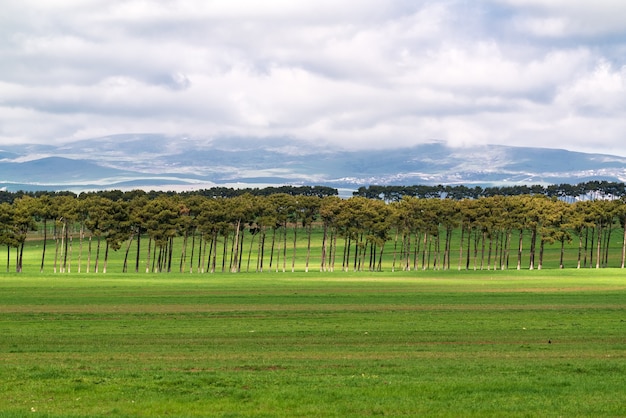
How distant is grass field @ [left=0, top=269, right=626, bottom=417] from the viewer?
2319 centimetres

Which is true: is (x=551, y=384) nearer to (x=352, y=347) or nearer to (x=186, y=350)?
(x=352, y=347)

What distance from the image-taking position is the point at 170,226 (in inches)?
5546

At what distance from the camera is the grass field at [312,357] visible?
2319cm

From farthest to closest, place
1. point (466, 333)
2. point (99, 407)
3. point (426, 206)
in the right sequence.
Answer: point (426, 206) → point (466, 333) → point (99, 407)

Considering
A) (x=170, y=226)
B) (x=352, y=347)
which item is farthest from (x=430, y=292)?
(x=170, y=226)

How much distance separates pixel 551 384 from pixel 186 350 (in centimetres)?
1660

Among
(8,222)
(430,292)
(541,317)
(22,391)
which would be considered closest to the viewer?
(22,391)

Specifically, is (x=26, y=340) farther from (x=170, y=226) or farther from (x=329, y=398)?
(x=170, y=226)

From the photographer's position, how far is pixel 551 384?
25.8 meters

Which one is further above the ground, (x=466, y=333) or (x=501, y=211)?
(x=501, y=211)

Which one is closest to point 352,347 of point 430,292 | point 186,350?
point 186,350

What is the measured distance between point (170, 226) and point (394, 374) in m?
116

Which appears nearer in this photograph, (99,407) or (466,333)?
(99,407)

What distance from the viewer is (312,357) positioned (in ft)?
111
